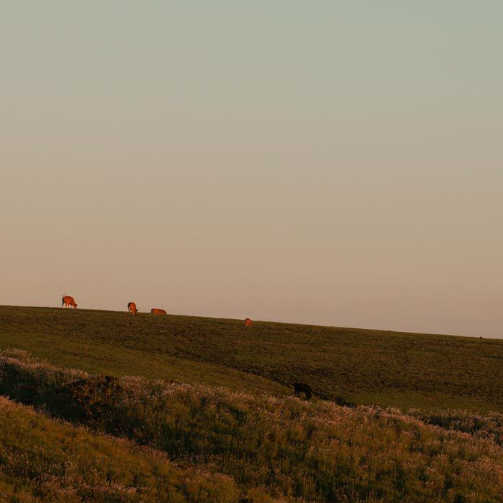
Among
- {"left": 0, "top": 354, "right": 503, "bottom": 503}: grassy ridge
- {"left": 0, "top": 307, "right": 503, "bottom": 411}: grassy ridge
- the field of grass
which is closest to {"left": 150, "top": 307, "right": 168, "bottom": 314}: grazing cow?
{"left": 0, "top": 307, "right": 503, "bottom": 411}: grassy ridge

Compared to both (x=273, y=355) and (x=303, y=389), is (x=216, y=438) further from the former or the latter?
(x=273, y=355)

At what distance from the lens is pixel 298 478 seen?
2278 centimetres

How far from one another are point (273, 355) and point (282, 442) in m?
33.0

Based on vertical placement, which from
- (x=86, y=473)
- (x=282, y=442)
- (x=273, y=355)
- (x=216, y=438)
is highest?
(x=273, y=355)

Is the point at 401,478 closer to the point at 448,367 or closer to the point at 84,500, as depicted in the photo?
the point at 84,500

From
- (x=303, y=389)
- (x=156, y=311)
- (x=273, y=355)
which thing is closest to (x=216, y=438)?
(x=303, y=389)

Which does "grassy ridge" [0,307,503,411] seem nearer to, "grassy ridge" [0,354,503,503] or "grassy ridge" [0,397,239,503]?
"grassy ridge" [0,354,503,503]

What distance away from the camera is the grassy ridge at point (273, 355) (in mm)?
46312

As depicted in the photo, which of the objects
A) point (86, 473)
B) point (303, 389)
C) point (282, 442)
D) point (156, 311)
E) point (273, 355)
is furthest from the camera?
point (156, 311)

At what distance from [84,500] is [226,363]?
36294 millimetres

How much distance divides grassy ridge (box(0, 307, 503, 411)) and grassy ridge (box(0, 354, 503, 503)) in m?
11.5

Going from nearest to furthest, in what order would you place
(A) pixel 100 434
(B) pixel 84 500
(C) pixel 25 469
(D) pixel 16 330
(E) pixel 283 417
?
1. (B) pixel 84 500
2. (C) pixel 25 469
3. (A) pixel 100 434
4. (E) pixel 283 417
5. (D) pixel 16 330

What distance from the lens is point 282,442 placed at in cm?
2552

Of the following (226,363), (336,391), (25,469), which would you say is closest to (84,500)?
(25,469)
